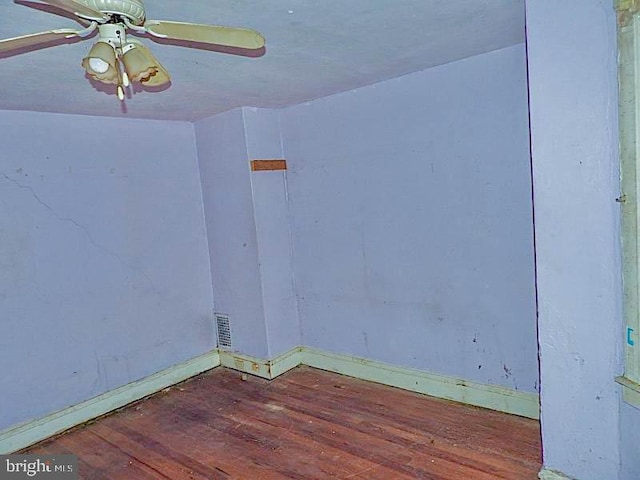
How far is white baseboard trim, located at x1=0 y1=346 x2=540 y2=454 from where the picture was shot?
278 centimetres

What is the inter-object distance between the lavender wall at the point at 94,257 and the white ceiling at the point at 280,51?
1.01 ft

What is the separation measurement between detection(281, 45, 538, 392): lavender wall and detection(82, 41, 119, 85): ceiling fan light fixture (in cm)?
202

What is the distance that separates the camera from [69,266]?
309 cm

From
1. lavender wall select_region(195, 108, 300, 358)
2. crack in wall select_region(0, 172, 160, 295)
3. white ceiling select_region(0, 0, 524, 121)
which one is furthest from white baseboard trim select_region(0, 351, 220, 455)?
white ceiling select_region(0, 0, 524, 121)

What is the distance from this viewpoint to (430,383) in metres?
3.11

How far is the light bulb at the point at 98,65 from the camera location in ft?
4.31

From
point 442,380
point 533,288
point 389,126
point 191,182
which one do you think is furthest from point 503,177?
point 191,182

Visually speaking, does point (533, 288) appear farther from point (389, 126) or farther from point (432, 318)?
point (389, 126)

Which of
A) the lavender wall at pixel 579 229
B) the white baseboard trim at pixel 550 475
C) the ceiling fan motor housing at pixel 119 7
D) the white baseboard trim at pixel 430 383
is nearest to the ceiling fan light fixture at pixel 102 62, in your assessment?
the ceiling fan motor housing at pixel 119 7

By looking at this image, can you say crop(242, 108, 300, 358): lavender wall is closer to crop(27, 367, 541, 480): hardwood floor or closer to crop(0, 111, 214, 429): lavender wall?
crop(27, 367, 541, 480): hardwood floor

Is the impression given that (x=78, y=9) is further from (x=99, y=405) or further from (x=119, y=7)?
(x=99, y=405)

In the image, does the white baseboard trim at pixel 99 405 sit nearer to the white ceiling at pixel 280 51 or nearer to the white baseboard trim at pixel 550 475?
the white ceiling at pixel 280 51
